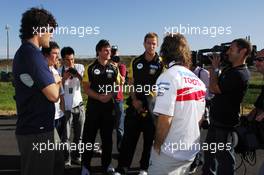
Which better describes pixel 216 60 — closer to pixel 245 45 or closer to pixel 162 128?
pixel 245 45

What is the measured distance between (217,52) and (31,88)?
2445mm

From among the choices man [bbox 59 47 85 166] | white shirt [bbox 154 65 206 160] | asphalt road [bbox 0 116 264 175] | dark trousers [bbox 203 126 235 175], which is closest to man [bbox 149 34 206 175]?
white shirt [bbox 154 65 206 160]

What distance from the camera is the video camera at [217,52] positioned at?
4.59 metres

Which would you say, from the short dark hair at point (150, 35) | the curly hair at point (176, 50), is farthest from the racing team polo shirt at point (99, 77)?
the curly hair at point (176, 50)

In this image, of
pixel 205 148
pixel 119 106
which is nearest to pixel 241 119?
pixel 205 148

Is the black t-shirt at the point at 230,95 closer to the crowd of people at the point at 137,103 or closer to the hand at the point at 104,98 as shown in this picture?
the crowd of people at the point at 137,103

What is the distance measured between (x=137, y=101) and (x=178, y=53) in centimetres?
234

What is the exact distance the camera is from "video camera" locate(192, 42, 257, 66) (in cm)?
459

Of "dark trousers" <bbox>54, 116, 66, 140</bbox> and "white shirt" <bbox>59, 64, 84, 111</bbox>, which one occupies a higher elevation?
"white shirt" <bbox>59, 64, 84, 111</bbox>

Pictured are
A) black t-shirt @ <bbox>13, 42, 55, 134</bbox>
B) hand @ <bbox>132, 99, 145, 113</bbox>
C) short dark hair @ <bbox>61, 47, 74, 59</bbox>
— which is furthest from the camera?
short dark hair @ <bbox>61, 47, 74, 59</bbox>

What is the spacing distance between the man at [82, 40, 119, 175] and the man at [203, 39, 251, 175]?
1.59 m

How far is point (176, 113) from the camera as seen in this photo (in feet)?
9.81

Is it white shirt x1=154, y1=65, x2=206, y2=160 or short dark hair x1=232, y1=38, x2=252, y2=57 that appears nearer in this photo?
white shirt x1=154, y1=65, x2=206, y2=160

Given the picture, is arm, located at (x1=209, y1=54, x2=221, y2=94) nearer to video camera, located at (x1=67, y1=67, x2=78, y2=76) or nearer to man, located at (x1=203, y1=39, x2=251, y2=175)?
man, located at (x1=203, y1=39, x2=251, y2=175)
